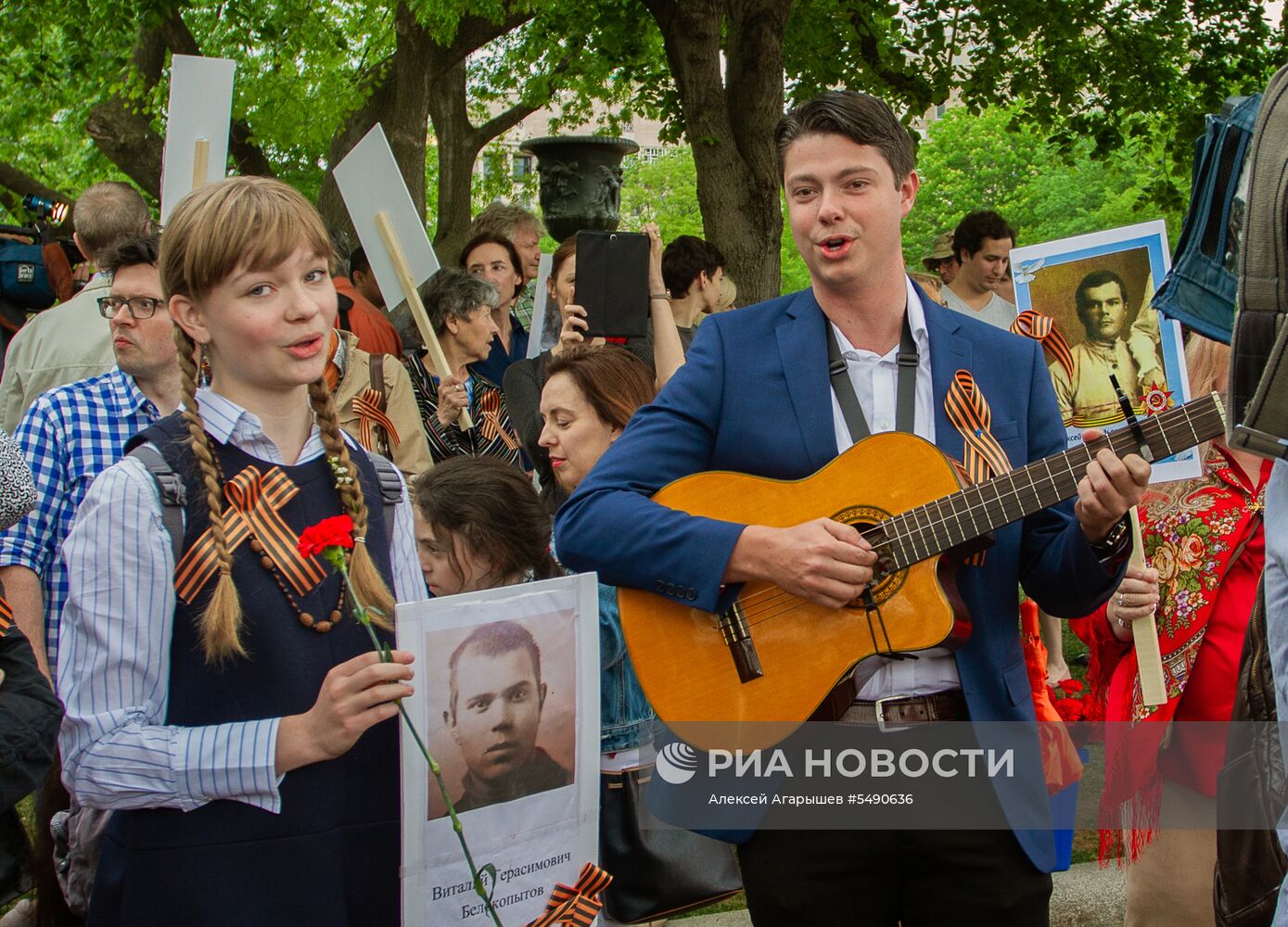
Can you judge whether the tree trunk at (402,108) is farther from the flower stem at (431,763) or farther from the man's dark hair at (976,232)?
the flower stem at (431,763)

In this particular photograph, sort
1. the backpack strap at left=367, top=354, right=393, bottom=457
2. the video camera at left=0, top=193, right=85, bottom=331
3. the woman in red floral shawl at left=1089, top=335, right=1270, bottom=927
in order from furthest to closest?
the video camera at left=0, top=193, right=85, bottom=331 → the backpack strap at left=367, top=354, right=393, bottom=457 → the woman in red floral shawl at left=1089, top=335, right=1270, bottom=927

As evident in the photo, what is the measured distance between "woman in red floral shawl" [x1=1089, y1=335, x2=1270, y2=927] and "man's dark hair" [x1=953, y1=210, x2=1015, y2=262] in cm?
369

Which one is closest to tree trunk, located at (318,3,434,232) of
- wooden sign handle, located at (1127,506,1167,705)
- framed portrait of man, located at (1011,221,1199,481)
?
framed portrait of man, located at (1011,221,1199,481)

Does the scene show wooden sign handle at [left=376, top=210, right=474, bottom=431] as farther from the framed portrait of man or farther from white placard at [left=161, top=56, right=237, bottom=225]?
the framed portrait of man

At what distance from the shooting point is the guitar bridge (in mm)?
2791

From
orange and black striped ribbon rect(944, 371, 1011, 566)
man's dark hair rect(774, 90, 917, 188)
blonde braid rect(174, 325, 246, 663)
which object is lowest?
blonde braid rect(174, 325, 246, 663)

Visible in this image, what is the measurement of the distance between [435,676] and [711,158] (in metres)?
9.62

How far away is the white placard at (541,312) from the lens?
6312mm

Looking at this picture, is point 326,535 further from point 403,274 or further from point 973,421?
point 403,274

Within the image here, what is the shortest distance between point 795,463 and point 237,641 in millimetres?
1170

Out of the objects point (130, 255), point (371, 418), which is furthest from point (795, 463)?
point (371, 418)

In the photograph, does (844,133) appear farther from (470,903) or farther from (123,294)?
(123,294)

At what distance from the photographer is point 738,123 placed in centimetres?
1173

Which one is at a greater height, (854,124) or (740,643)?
(854,124)
